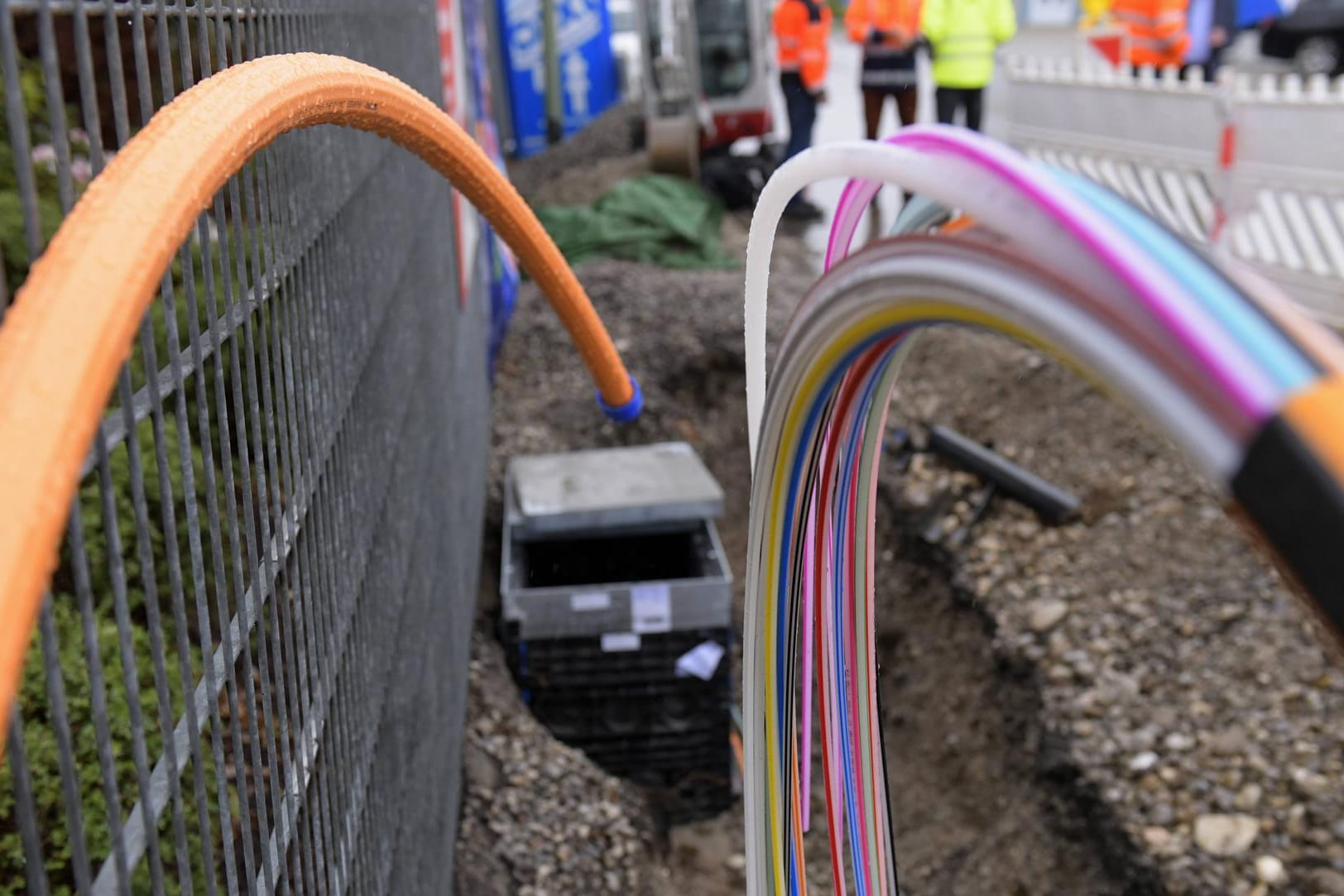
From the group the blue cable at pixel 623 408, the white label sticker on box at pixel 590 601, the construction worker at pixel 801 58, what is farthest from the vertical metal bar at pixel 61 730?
the construction worker at pixel 801 58

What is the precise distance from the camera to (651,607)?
14.0ft

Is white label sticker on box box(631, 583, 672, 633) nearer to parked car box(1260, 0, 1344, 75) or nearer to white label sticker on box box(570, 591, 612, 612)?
white label sticker on box box(570, 591, 612, 612)

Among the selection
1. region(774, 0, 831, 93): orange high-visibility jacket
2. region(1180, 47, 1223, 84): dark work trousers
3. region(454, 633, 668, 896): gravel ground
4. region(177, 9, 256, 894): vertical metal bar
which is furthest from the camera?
region(774, 0, 831, 93): orange high-visibility jacket

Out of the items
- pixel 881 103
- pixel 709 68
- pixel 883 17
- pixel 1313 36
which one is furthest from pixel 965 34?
pixel 1313 36

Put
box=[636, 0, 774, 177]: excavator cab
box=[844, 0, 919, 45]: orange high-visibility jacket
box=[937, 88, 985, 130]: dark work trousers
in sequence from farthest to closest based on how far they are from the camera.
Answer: box=[636, 0, 774, 177]: excavator cab < box=[844, 0, 919, 45]: orange high-visibility jacket < box=[937, 88, 985, 130]: dark work trousers

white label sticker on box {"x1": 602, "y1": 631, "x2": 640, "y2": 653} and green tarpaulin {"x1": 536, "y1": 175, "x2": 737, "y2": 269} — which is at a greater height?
green tarpaulin {"x1": 536, "y1": 175, "x2": 737, "y2": 269}

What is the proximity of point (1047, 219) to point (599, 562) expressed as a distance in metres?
4.19

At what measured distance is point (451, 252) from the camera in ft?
15.0

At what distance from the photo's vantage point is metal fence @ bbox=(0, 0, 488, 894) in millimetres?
990

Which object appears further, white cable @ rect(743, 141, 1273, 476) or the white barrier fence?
the white barrier fence

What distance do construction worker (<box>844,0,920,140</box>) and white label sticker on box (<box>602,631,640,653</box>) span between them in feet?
20.1

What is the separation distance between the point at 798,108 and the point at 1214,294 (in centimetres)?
1062

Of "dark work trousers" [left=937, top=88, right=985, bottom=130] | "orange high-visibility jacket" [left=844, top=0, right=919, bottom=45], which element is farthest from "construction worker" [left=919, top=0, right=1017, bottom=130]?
"orange high-visibility jacket" [left=844, top=0, right=919, bottom=45]

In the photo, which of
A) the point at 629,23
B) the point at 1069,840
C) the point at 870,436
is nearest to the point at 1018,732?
the point at 1069,840
